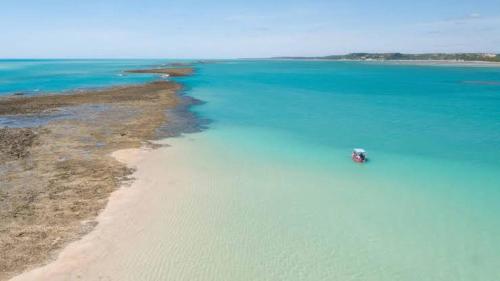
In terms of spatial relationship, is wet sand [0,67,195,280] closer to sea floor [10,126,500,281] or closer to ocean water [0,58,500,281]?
sea floor [10,126,500,281]

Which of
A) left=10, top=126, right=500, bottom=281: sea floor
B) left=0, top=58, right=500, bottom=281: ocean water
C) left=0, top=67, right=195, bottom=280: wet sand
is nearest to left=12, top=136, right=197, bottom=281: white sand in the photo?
left=10, top=126, right=500, bottom=281: sea floor

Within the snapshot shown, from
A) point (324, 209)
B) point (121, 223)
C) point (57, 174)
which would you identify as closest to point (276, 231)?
point (324, 209)

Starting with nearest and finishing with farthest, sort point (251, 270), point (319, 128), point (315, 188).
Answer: point (251, 270)
point (315, 188)
point (319, 128)

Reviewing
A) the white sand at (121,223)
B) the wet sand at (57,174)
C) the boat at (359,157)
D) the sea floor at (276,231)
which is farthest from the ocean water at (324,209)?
the wet sand at (57,174)

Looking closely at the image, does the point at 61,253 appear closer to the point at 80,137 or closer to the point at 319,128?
the point at 80,137

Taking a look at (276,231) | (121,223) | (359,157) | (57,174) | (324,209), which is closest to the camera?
(276,231)

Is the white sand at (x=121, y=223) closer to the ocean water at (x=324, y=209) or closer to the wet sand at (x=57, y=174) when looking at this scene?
the ocean water at (x=324, y=209)

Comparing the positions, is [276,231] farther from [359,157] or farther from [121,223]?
[359,157]

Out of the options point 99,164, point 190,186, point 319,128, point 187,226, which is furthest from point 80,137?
point 319,128
